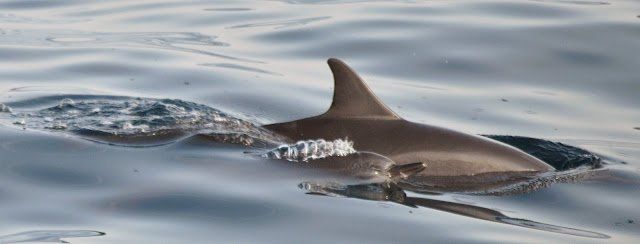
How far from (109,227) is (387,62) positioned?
6.35 meters

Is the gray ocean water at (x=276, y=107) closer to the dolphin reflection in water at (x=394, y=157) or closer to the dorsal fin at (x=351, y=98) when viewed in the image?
the dolphin reflection in water at (x=394, y=157)

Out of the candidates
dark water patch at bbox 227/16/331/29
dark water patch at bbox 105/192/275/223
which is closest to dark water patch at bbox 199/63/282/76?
dark water patch at bbox 227/16/331/29

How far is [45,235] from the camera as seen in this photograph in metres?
6.36

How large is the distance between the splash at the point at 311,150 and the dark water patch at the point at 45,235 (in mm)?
1798

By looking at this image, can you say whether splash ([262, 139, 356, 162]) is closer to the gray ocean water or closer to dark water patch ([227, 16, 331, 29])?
the gray ocean water

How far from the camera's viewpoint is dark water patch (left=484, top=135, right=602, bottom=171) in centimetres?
885

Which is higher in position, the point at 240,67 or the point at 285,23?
the point at 285,23

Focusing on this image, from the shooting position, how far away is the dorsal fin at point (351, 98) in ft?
26.4

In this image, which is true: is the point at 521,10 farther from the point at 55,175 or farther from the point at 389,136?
the point at 55,175

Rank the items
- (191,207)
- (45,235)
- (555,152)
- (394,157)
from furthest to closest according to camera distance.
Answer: (555,152)
(394,157)
(191,207)
(45,235)

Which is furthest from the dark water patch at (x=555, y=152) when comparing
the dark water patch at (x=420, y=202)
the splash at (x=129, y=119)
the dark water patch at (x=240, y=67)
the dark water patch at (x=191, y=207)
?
the dark water patch at (x=240, y=67)

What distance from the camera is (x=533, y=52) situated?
12828 millimetres

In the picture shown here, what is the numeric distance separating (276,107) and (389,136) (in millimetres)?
2390

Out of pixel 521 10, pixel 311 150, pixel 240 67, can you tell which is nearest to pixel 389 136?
pixel 311 150
